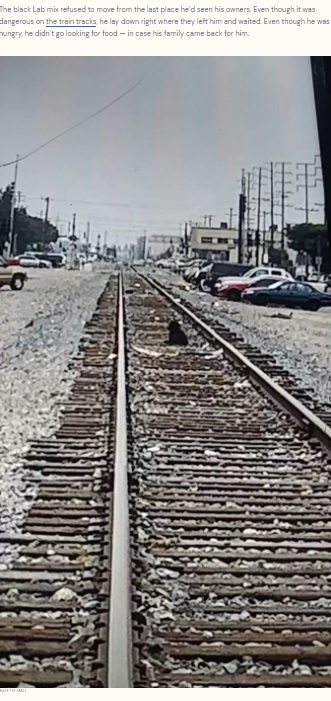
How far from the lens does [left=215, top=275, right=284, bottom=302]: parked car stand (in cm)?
377

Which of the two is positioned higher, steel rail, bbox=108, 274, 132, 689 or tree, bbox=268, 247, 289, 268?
tree, bbox=268, 247, 289, 268

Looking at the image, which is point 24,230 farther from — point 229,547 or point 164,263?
point 229,547

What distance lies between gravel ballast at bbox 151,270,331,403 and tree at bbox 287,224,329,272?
0.82 metres

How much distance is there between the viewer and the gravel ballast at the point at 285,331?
3.67 metres

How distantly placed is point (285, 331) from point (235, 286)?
85 centimetres

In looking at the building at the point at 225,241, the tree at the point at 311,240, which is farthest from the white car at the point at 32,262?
the tree at the point at 311,240

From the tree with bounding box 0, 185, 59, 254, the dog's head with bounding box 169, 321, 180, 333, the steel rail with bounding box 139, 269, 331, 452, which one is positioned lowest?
the steel rail with bounding box 139, 269, 331, 452

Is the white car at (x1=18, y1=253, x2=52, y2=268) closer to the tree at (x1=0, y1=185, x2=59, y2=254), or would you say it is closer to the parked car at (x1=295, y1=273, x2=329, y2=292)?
the tree at (x1=0, y1=185, x2=59, y2=254)

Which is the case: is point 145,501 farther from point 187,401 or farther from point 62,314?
point 62,314

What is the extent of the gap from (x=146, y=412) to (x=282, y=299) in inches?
54.1

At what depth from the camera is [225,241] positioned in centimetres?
256

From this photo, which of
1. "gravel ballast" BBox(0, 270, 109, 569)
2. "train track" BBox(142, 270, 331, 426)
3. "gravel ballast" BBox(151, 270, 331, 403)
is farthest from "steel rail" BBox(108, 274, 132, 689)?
"gravel ballast" BBox(151, 270, 331, 403)

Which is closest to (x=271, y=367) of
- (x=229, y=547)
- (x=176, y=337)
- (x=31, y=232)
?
(x=176, y=337)

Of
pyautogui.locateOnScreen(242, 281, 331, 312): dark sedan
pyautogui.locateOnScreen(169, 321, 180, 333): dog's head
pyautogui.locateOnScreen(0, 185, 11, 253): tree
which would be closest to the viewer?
pyautogui.locateOnScreen(0, 185, 11, 253): tree
